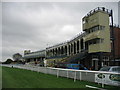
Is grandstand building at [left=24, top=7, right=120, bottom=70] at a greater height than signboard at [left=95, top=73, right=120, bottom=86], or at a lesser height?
greater

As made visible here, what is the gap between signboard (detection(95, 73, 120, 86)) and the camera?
11117 mm

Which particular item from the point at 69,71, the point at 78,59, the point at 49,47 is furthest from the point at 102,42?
the point at 49,47

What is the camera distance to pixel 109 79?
37.7ft

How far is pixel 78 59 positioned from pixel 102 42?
6291 millimetres

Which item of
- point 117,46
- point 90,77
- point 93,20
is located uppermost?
point 93,20

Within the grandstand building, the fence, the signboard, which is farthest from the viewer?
the grandstand building

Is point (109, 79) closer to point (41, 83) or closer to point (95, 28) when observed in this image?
point (41, 83)

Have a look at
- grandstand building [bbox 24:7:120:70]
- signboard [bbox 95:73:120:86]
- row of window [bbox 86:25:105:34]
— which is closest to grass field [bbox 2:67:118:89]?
signboard [bbox 95:73:120:86]

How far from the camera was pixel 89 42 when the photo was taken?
37.8 metres

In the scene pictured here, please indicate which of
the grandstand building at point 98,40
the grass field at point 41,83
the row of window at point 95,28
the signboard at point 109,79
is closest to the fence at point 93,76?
the signboard at point 109,79

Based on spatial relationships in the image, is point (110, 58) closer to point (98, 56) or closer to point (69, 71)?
point (98, 56)

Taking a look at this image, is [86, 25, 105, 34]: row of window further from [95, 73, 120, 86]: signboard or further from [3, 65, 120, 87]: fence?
[95, 73, 120, 86]: signboard

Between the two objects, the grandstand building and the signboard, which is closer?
Result: the signboard

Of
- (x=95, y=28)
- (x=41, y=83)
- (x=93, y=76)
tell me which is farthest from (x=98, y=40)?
(x=41, y=83)
